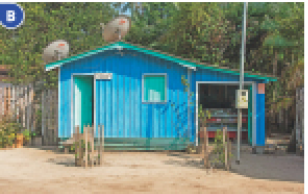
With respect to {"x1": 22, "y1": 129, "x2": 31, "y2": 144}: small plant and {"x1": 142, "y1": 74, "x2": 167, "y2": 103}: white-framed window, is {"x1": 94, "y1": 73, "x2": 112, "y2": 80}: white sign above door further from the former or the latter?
{"x1": 22, "y1": 129, "x2": 31, "y2": 144}: small plant

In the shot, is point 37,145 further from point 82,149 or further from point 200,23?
point 200,23

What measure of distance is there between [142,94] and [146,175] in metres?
4.84

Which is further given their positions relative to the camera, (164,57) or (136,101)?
(136,101)

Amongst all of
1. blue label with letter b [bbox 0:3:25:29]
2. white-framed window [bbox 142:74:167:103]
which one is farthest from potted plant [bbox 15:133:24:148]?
blue label with letter b [bbox 0:3:25:29]

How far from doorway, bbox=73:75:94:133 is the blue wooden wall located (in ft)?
1.23

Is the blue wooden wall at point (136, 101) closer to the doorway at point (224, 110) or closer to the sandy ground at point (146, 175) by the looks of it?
the doorway at point (224, 110)

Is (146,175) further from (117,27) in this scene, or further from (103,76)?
(117,27)

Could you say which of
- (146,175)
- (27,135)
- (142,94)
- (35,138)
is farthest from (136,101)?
(35,138)

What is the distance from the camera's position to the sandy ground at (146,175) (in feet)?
25.4

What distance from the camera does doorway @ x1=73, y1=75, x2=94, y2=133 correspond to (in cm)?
1388

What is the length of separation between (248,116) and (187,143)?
311 centimetres

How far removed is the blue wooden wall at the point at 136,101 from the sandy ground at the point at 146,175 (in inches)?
53.3

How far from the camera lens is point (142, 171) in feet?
31.6

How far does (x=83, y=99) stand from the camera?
47.7ft
